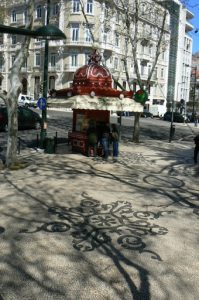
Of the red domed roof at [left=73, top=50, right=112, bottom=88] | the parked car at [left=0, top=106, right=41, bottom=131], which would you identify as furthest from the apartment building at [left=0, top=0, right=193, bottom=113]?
the red domed roof at [left=73, top=50, right=112, bottom=88]

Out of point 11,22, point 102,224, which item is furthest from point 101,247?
point 11,22

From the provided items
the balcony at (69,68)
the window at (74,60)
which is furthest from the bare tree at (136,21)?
the window at (74,60)

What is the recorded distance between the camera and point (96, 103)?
49.9 ft

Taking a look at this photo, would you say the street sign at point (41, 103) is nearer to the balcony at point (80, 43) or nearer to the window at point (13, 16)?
the balcony at point (80, 43)

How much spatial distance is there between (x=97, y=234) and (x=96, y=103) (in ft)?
27.5

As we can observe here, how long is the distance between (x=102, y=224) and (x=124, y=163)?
7313mm

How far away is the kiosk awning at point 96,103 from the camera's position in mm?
14945

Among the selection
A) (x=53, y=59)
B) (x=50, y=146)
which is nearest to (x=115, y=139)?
(x=50, y=146)

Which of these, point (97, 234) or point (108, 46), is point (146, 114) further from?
point (97, 234)

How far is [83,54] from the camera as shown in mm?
61875

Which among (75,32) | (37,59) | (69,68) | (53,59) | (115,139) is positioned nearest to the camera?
(115,139)

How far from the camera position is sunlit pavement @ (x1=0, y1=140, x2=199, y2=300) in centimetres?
555

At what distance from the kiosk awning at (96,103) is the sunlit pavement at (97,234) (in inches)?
103

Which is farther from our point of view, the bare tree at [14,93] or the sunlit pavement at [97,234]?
the bare tree at [14,93]
